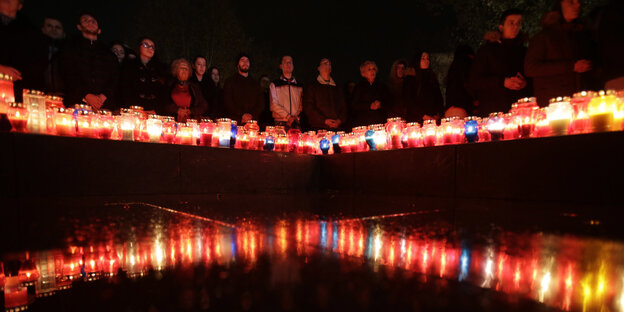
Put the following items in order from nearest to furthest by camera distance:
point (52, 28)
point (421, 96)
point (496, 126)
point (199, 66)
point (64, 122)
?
point (64, 122) → point (496, 126) → point (52, 28) → point (421, 96) → point (199, 66)

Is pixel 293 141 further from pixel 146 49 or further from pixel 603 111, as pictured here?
pixel 603 111

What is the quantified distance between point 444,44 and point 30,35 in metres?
17.5

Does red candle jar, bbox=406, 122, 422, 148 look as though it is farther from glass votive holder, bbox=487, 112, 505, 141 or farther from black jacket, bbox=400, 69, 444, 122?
black jacket, bbox=400, 69, 444, 122

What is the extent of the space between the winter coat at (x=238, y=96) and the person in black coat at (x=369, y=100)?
174 centimetres

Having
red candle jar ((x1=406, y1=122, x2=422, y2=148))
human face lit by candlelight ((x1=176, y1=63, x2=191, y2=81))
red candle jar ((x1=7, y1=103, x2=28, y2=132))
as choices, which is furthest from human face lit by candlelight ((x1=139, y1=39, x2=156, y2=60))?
red candle jar ((x1=406, y1=122, x2=422, y2=148))

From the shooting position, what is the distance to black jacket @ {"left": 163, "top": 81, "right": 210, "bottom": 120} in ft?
17.1

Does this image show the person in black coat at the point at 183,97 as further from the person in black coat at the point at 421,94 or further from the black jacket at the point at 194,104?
the person in black coat at the point at 421,94

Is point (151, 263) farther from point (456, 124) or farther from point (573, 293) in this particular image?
point (456, 124)

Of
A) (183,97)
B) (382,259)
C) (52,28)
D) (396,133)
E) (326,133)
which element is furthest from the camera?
(183,97)

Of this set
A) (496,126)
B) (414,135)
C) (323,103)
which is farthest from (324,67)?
(496,126)

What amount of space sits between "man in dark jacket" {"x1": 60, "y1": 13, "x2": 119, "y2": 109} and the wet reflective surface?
395 centimetres

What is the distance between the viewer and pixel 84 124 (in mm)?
3090

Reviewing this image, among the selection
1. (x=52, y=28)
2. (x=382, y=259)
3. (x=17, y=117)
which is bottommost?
(x=382, y=259)

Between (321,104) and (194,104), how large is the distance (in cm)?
201
